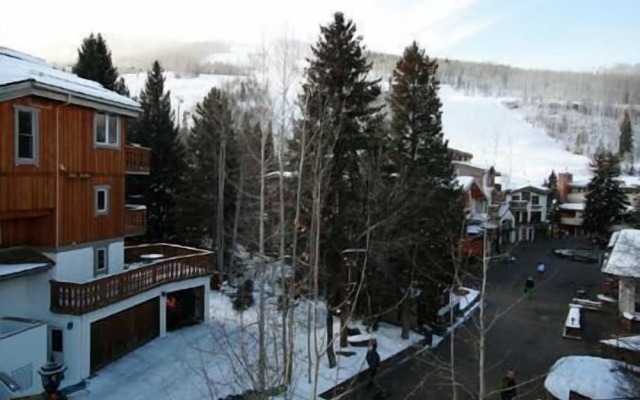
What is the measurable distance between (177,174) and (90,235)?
1472 cm

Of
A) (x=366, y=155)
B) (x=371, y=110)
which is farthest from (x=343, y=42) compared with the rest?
(x=366, y=155)

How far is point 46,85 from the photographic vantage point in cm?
1384

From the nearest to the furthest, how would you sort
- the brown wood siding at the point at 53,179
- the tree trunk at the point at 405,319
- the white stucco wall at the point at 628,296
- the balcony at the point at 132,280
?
the brown wood siding at the point at 53,179, the balcony at the point at 132,280, the tree trunk at the point at 405,319, the white stucco wall at the point at 628,296

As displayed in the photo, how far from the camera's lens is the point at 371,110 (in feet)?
64.7

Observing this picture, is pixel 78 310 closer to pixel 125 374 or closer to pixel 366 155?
pixel 125 374

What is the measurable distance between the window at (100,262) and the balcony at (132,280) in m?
1.01

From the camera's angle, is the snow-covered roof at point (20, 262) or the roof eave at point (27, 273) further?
the snow-covered roof at point (20, 262)

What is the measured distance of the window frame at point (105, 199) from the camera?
1708 centimetres

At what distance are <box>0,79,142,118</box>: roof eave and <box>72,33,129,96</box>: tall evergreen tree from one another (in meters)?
14.3

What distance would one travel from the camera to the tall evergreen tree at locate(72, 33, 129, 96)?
3023 cm

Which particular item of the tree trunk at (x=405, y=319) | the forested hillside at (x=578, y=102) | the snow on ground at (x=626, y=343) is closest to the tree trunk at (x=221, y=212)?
the tree trunk at (x=405, y=319)

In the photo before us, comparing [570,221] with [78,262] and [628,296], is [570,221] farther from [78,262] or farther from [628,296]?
[78,262]

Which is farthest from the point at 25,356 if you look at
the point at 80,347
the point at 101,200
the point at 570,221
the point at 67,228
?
the point at 570,221

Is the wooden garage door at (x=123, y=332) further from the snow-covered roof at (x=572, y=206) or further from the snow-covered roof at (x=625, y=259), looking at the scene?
the snow-covered roof at (x=572, y=206)
